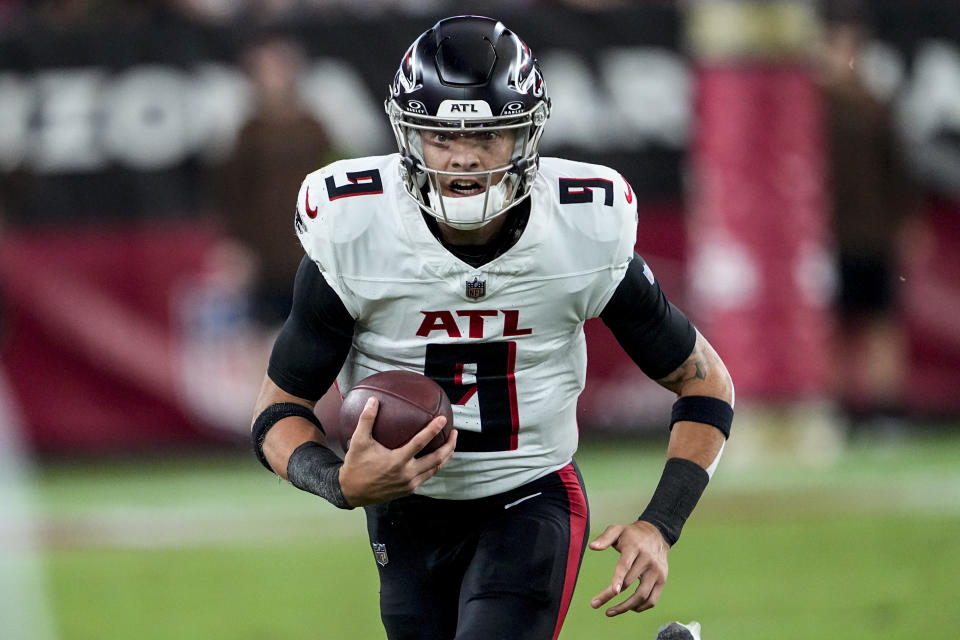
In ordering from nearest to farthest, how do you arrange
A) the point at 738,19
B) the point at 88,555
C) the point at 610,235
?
the point at 610,235
the point at 88,555
the point at 738,19

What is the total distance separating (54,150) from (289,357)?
6305 millimetres

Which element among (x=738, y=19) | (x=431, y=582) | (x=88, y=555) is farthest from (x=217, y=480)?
(x=431, y=582)

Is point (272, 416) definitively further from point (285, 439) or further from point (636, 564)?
point (636, 564)

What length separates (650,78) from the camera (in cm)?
936

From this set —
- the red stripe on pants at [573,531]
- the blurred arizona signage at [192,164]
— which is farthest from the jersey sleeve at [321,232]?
the blurred arizona signage at [192,164]

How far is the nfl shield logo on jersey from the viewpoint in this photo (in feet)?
11.9

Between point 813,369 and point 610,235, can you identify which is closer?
point 610,235

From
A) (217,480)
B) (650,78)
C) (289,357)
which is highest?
(289,357)

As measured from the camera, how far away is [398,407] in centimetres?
333

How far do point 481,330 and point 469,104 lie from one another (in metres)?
0.52

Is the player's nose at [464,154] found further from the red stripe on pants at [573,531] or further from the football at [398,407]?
the red stripe on pants at [573,531]

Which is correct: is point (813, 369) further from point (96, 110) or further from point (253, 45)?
point (96, 110)

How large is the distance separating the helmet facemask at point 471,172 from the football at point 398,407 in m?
0.38

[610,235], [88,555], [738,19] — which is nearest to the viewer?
[610,235]
